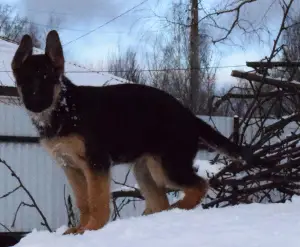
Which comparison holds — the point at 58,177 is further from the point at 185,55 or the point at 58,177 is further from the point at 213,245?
the point at 185,55

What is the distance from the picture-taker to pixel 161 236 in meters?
2.64

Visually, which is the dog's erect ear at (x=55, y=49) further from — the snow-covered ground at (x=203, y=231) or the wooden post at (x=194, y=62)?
the wooden post at (x=194, y=62)

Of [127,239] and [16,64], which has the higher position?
[16,64]

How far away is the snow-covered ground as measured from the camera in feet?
8.08

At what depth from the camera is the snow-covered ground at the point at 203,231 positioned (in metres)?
2.46

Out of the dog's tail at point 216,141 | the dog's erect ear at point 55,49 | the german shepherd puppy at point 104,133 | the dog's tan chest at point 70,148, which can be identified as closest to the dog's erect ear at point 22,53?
the german shepherd puppy at point 104,133

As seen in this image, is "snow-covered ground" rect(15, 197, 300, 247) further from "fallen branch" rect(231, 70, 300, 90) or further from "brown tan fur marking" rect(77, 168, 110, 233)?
"fallen branch" rect(231, 70, 300, 90)

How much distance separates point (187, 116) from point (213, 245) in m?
2.23

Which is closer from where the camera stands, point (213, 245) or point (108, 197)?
point (213, 245)

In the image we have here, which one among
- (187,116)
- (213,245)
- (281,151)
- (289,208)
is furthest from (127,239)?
(281,151)

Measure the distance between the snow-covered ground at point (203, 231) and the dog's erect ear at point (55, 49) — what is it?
1294 millimetres

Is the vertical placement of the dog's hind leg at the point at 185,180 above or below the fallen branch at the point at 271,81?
below

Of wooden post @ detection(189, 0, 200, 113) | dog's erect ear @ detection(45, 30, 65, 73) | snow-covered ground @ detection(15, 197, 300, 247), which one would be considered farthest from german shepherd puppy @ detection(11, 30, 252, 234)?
wooden post @ detection(189, 0, 200, 113)

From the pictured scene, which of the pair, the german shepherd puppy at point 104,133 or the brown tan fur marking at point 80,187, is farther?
A: the brown tan fur marking at point 80,187
